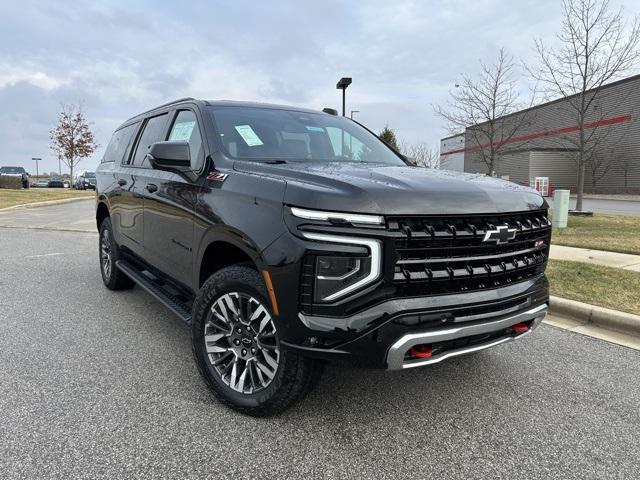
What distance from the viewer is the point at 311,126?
404 centimetres

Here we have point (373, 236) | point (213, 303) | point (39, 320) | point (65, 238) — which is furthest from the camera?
point (65, 238)

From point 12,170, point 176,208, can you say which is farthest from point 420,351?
point 12,170

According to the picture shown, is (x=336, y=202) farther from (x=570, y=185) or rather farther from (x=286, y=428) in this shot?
(x=570, y=185)

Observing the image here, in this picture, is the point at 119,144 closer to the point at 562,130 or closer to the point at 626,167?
the point at 626,167

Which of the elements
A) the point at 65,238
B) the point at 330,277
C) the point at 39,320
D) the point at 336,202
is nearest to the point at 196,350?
the point at 330,277

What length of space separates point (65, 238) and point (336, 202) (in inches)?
393

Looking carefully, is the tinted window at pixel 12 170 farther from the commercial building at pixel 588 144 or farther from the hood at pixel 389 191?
the hood at pixel 389 191

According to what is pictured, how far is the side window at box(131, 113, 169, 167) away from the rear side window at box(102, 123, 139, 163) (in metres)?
0.41

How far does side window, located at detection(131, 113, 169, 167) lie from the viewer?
4.46 meters

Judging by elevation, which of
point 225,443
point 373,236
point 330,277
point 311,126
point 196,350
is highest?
point 311,126

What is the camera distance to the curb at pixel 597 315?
4.58 metres

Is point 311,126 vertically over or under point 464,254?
over

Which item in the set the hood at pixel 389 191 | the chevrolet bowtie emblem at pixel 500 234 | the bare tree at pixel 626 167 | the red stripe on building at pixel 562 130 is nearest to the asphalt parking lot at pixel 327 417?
the chevrolet bowtie emblem at pixel 500 234

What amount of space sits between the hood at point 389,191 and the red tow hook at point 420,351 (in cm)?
67
